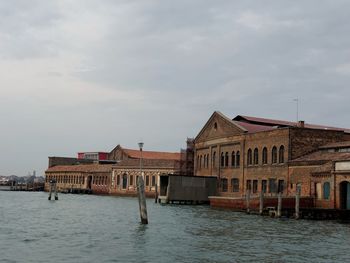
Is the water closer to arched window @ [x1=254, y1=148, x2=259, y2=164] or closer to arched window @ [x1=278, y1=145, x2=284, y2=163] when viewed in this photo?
arched window @ [x1=278, y1=145, x2=284, y2=163]

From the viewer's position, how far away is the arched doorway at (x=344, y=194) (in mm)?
39375

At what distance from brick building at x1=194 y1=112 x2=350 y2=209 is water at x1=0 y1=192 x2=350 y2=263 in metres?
13.3

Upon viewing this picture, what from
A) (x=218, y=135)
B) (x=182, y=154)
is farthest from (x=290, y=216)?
(x=182, y=154)

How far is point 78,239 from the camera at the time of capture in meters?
25.0

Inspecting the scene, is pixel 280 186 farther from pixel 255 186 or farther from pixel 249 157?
pixel 249 157

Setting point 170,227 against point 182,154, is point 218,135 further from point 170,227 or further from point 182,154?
point 170,227

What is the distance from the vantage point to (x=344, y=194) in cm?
3950

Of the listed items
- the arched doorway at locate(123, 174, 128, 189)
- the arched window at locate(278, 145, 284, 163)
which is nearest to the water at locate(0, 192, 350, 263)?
the arched window at locate(278, 145, 284, 163)

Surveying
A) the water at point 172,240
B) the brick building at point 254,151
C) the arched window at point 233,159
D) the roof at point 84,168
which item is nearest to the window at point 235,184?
the brick building at point 254,151

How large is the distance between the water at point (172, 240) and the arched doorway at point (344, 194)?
4709 mm

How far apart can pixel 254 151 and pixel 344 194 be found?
50.2 feet

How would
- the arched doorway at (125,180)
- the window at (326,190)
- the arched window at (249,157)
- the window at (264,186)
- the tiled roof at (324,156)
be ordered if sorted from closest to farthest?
the tiled roof at (324,156), the window at (326,190), the window at (264,186), the arched window at (249,157), the arched doorway at (125,180)

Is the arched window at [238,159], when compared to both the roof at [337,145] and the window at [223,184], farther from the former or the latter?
the roof at [337,145]

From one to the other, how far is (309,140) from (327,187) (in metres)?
8.57
